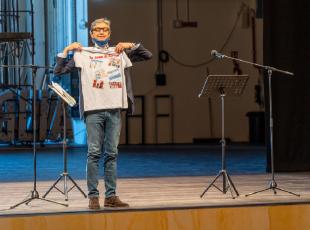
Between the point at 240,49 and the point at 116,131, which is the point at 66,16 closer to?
the point at 240,49

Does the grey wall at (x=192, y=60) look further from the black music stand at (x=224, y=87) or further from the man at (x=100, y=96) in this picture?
the man at (x=100, y=96)

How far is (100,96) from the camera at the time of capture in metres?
5.99

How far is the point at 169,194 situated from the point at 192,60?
9.14 meters

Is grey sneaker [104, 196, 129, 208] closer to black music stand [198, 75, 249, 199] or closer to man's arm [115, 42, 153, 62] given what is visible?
black music stand [198, 75, 249, 199]

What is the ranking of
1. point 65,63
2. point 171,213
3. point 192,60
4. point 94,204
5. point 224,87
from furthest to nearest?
point 192,60, point 224,87, point 65,63, point 94,204, point 171,213

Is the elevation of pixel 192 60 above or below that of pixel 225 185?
above

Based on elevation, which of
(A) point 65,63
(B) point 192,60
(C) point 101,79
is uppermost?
(B) point 192,60

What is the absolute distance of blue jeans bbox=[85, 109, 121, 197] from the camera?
19.7ft

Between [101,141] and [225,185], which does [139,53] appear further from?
[225,185]

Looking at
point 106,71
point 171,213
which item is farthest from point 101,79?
point 171,213

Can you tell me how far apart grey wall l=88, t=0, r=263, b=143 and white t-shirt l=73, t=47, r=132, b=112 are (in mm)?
9484

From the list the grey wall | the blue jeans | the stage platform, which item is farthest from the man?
the grey wall

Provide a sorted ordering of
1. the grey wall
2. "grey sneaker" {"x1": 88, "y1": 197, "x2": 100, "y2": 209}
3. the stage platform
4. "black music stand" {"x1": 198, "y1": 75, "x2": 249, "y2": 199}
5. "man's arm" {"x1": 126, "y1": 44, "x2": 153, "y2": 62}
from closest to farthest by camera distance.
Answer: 1. the stage platform
2. "grey sneaker" {"x1": 88, "y1": 197, "x2": 100, "y2": 209}
3. "man's arm" {"x1": 126, "y1": 44, "x2": 153, "y2": 62}
4. "black music stand" {"x1": 198, "y1": 75, "x2": 249, "y2": 199}
5. the grey wall

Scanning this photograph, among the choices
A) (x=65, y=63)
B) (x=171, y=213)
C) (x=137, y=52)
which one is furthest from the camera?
(x=137, y=52)
